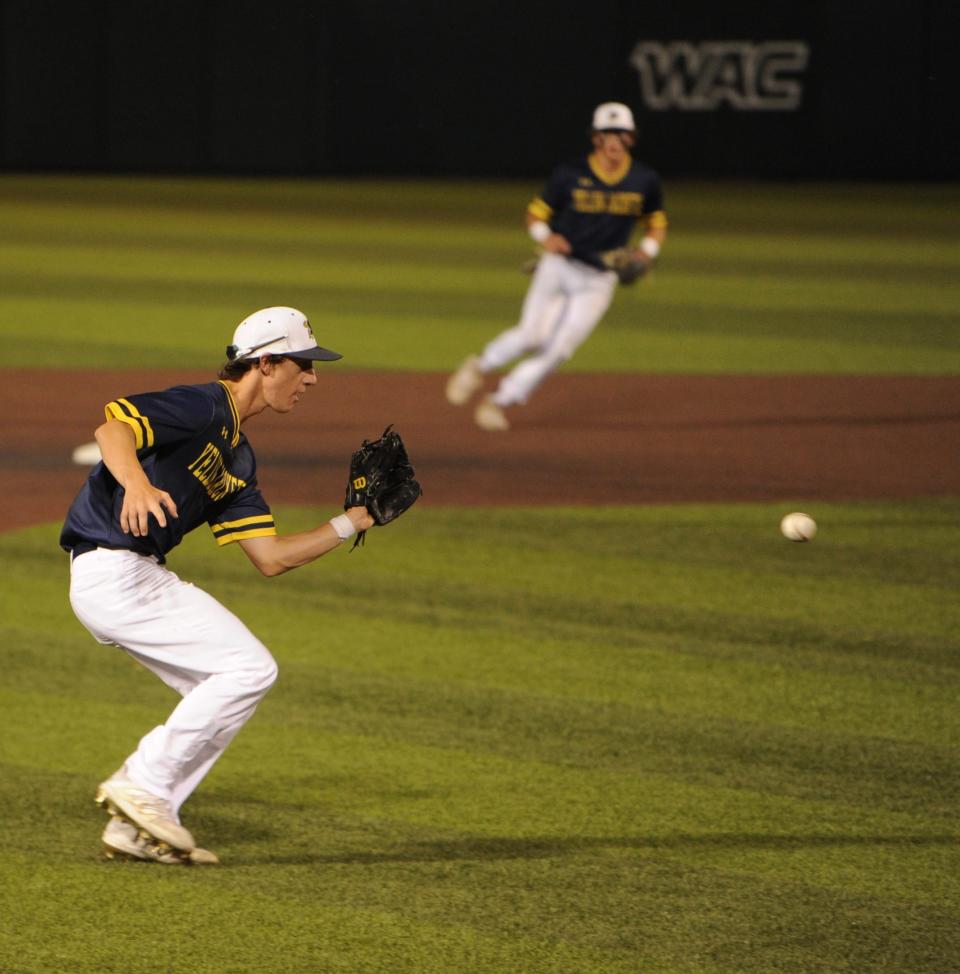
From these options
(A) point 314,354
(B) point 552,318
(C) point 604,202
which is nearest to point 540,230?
(C) point 604,202

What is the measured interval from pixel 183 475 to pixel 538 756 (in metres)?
2.00

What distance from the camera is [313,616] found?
895 centimetres

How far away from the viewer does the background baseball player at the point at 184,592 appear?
18.7ft

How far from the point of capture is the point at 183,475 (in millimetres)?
5688

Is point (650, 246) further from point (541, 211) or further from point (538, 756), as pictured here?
point (538, 756)

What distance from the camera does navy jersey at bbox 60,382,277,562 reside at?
218 inches

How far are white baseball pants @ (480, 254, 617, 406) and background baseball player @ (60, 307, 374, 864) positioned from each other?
7906 mm

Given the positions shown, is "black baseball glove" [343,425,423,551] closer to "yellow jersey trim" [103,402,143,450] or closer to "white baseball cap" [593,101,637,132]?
"yellow jersey trim" [103,402,143,450]

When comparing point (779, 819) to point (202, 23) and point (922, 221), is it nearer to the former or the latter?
point (922, 221)

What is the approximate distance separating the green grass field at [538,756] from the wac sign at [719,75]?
24.1 metres

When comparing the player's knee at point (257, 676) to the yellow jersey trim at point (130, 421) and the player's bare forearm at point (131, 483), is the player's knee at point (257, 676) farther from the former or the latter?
the yellow jersey trim at point (130, 421)

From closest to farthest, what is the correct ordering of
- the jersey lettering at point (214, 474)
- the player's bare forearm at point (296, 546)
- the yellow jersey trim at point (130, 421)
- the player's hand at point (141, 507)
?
the player's hand at point (141, 507), the yellow jersey trim at point (130, 421), the jersey lettering at point (214, 474), the player's bare forearm at point (296, 546)

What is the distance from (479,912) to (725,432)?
867 cm

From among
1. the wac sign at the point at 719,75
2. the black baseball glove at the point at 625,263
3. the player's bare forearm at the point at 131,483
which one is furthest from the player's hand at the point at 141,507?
the wac sign at the point at 719,75
